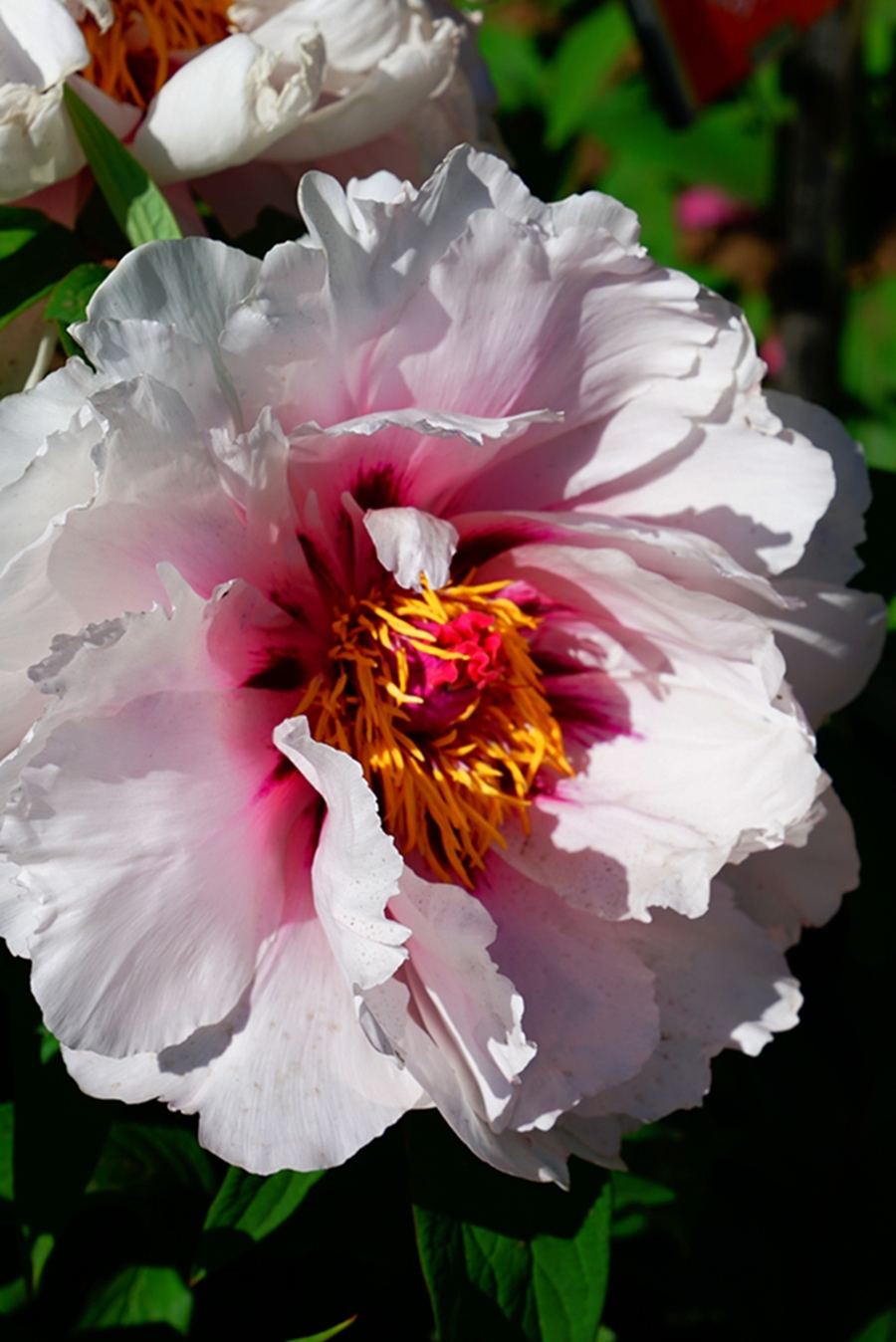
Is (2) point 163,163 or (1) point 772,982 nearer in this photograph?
(2) point 163,163

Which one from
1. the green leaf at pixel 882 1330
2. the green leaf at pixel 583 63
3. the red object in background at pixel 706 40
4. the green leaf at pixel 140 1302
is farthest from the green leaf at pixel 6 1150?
the green leaf at pixel 583 63

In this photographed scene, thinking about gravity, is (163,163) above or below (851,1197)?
above

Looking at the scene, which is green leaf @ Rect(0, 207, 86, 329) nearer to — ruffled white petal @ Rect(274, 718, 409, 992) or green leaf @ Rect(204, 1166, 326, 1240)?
ruffled white petal @ Rect(274, 718, 409, 992)

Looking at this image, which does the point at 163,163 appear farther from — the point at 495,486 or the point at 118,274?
the point at 495,486

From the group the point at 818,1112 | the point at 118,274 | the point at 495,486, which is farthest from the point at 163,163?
the point at 818,1112

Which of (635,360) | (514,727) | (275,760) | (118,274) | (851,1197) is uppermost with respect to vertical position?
(118,274)

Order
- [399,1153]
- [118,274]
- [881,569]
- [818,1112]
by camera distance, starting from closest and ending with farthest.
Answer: [118,274], [399,1153], [881,569], [818,1112]

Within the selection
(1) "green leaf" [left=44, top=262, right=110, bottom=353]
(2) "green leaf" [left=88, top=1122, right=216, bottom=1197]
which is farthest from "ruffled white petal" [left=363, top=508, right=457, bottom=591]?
(2) "green leaf" [left=88, top=1122, right=216, bottom=1197]
